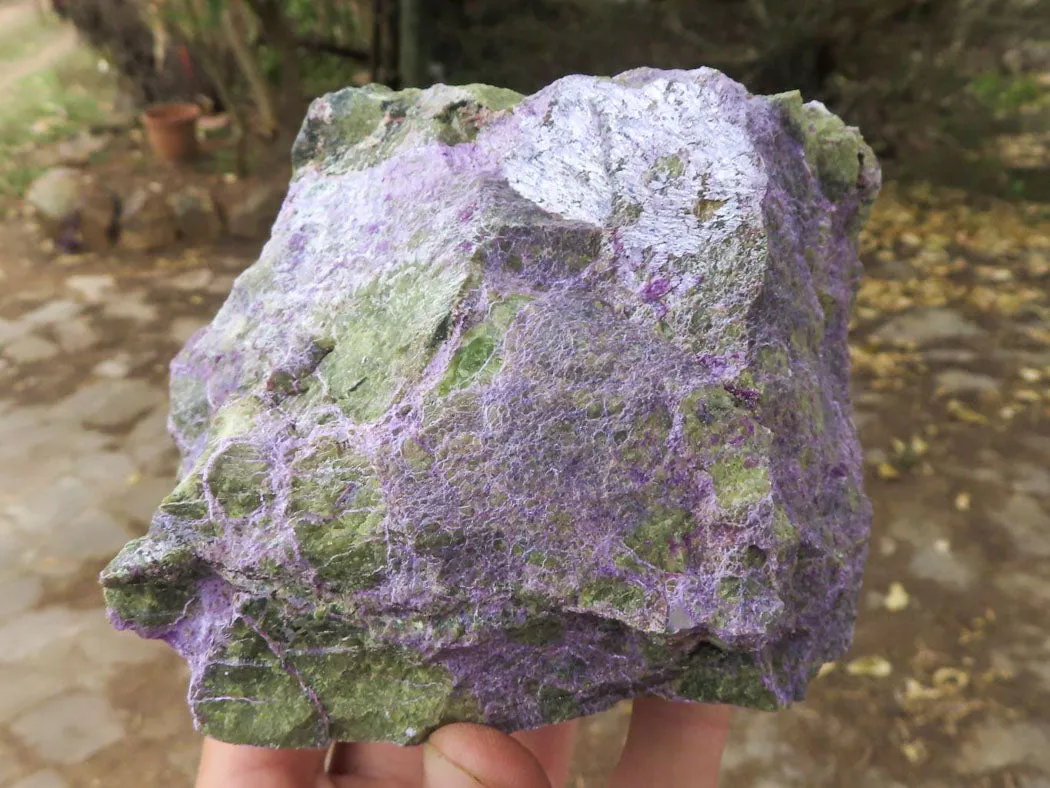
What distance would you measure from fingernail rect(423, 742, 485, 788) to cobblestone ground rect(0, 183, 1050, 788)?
99 cm

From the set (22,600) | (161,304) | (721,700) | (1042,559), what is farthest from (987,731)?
(161,304)

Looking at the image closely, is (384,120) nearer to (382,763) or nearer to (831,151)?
(831,151)

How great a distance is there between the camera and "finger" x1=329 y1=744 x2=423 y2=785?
134 cm

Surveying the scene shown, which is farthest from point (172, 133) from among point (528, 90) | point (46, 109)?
point (528, 90)

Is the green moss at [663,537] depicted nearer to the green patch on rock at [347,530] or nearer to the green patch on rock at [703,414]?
the green patch on rock at [703,414]

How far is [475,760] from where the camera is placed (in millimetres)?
1019

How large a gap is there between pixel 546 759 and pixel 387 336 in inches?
32.0

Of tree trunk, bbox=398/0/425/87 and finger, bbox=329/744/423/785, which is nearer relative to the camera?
finger, bbox=329/744/423/785

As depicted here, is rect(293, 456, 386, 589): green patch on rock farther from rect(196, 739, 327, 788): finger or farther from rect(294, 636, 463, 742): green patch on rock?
rect(196, 739, 327, 788): finger

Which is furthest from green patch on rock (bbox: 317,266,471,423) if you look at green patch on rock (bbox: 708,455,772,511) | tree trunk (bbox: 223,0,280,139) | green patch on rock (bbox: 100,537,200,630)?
tree trunk (bbox: 223,0,280,139)

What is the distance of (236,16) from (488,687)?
3.62m

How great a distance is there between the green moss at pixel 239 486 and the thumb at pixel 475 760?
14.0 inches

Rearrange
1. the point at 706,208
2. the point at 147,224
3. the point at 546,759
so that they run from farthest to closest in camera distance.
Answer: the point at 147,224 < the point at 546,759 < the point at 706,208

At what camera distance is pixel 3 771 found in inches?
75.4
